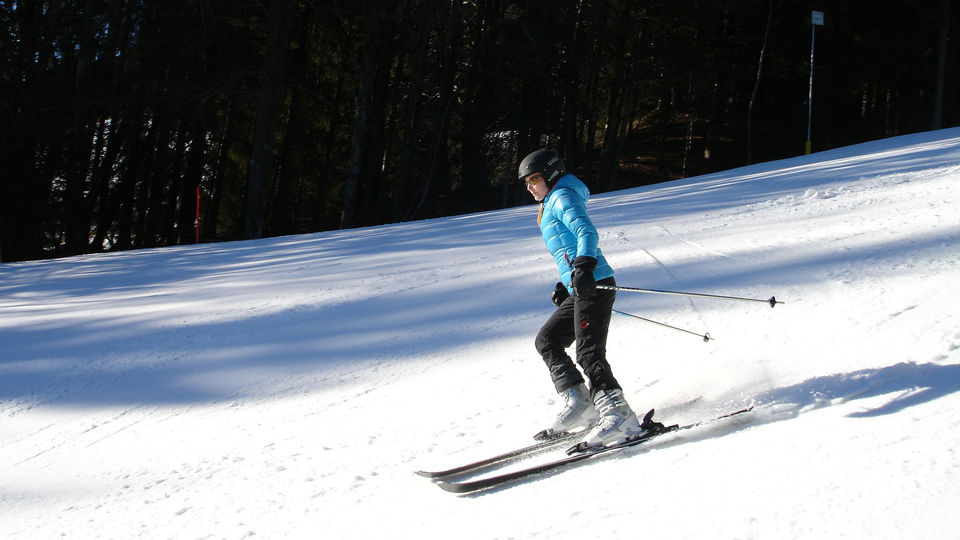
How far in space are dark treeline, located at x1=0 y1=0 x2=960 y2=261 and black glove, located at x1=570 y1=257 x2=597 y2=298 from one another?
45.4 ft

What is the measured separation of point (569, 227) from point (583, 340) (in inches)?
24.7

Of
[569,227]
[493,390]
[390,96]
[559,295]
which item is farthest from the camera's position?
[390,96]

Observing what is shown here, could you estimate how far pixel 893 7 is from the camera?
88.1 feet

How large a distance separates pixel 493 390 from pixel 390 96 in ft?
84.3

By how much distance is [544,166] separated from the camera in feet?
12.8

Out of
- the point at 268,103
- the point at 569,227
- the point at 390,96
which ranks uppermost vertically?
the point at 390,96

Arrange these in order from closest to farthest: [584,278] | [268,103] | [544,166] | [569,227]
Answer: [584,278] → [569,227] → [544,166] → [268,103]

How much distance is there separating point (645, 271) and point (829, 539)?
4441 mm

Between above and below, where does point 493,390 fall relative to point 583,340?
below

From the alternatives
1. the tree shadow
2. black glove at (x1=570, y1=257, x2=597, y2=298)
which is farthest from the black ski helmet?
the tree shadow

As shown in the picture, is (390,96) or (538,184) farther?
(390,96)

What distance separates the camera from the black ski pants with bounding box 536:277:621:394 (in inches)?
148

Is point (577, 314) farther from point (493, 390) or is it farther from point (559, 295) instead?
point (493, 390)

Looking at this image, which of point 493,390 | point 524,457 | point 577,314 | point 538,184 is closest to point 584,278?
point 577,314
